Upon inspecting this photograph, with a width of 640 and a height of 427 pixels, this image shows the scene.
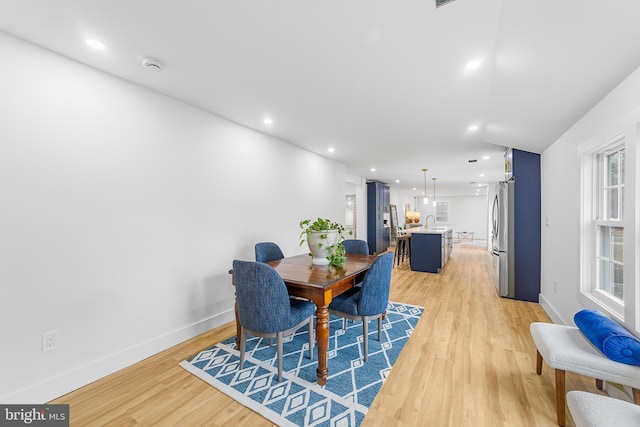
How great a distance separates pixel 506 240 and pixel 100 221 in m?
5.03

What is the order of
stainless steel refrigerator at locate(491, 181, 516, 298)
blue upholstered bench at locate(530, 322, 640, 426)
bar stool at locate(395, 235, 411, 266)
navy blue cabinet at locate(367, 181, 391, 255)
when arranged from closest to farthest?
blue upholstered bench at locate(530, 322, 640, 426) → stainless steel refrigerator at locate(491, 181, 516, 298) → bar stool at locate(395, 235, 411, 266) → navy blue cabinet at locate(367, 181, 391, 255)

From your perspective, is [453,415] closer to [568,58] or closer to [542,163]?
[568,58]

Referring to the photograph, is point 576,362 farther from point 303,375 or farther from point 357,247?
point 357,247

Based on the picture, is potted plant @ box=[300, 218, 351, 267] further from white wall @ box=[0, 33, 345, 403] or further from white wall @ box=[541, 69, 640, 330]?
white wall @ box=[541, 69, 640, 330]

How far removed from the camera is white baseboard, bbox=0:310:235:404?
176cm

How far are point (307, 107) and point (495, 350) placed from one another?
3124mm

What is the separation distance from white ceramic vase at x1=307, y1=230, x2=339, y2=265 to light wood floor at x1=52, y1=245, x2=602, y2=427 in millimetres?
1164

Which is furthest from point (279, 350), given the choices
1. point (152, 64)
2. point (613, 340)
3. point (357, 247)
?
point (152, 64)

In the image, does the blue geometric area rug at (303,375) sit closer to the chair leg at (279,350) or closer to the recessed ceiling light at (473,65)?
the chair leg at (279,350)

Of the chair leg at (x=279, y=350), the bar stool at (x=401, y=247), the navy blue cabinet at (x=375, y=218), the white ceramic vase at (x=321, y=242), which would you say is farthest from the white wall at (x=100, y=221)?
the navy blue cabinet at (x=375, y=218)

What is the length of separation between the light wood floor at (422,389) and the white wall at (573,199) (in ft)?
2.26

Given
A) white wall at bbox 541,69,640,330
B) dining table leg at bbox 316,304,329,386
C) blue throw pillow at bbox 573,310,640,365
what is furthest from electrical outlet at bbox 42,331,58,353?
white wall at bbox 541,69,640,330

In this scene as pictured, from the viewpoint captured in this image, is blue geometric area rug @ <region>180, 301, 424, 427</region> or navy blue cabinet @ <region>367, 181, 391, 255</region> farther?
navy blue cabinet @ <region>367, 181, 391, 255</region>

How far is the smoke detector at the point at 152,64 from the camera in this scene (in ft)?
6.59
